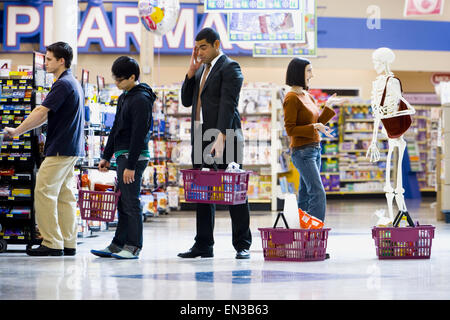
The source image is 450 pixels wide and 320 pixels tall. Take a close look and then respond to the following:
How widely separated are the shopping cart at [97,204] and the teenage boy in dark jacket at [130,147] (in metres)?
0.07

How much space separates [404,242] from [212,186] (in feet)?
5.24

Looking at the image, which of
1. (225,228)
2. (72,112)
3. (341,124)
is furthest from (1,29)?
(72,112)

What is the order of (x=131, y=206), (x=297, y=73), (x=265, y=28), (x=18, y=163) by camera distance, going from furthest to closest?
(x=265, y=28) < (x=18, y=163) < (x=297, y=73) < (x=131, y=206)

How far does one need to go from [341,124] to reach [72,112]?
42.1 ft

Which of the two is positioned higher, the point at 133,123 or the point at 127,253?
the point at 133,123

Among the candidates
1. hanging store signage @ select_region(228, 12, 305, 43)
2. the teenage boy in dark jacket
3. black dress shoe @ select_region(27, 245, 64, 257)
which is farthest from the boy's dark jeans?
hanging store signage @ select_region(228, 12, 305, 43)

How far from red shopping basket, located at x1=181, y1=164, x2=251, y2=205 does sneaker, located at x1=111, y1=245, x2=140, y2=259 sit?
2.71 feet

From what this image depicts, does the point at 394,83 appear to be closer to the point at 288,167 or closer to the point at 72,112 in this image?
the point at 72,112

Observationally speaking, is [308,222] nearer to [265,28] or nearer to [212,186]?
[212,186]

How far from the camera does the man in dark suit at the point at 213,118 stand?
5.55 meters

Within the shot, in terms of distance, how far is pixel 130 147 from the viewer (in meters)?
5.64

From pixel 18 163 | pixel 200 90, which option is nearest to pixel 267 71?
pixel 18 163

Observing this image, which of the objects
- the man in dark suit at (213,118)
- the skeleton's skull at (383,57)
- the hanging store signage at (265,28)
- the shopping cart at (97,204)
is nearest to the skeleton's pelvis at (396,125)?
the skeleton's skull at (383,57)

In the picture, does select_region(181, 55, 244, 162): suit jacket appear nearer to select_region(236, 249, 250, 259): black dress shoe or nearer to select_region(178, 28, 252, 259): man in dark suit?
select_region(178, 28, 252, 259): man in dark suit
